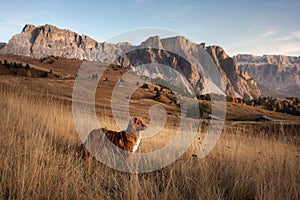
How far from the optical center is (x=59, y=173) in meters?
2.97

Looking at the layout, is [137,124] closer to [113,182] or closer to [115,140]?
[115,140]

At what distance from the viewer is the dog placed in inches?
166

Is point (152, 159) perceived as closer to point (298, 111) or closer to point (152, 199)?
point (152, 199)

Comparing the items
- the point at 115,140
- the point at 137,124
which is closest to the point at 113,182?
the point at 115,140

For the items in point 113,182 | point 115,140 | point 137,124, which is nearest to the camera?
point 113,182

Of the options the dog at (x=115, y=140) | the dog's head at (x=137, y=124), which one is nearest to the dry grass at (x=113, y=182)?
the dog at (x=115, y=140)

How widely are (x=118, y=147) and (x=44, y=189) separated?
6.76ft

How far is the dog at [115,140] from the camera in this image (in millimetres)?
4219

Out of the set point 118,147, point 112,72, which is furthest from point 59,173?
point 112,72

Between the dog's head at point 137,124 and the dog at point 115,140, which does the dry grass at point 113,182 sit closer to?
the dog at point 115,140

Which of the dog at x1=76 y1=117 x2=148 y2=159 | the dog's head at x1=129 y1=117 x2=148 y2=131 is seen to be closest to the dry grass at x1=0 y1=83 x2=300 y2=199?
the dog at x1=76 y1=117 x2=148 y2=159

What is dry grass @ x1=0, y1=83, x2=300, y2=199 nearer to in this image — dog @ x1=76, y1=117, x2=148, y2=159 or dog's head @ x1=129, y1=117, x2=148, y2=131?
dog @ x1=76, y1=117, x2=148, y2=159

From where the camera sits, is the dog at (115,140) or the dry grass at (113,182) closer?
the dry grass at (113,182)

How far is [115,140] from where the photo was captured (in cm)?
457
